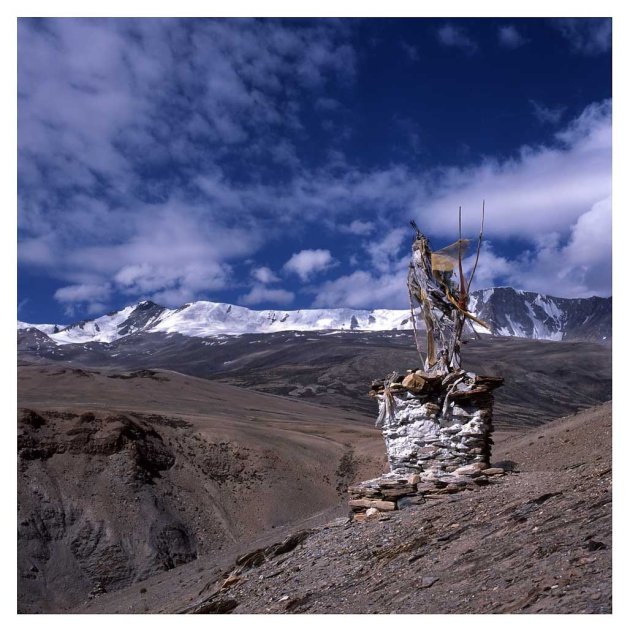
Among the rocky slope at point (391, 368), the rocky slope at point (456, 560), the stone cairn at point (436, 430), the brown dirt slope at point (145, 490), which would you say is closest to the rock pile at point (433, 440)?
the stone cairn at point (436, 430)

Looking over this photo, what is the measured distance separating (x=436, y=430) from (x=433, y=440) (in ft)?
0.58

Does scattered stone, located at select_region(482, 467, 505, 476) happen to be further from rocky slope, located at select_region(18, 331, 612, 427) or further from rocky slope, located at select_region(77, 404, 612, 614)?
rocky slope, located at select_region(18, 331, 612, 427)

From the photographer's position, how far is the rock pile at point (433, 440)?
9.91 metres

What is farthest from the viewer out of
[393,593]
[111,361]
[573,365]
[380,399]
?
[111,361]

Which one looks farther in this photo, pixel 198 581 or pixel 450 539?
pixel 198 581

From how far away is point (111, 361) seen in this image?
7067 inches

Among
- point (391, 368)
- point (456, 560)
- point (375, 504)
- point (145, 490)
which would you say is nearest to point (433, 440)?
point (375, 504)

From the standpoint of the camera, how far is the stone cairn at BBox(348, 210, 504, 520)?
391 inches

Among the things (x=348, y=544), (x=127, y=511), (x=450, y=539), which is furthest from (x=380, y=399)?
(x=127, y=511)

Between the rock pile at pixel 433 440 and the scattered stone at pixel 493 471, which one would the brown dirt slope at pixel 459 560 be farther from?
the rock pile at pixel 433 440

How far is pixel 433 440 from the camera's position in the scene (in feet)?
33.6

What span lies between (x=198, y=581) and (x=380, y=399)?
5633 mm

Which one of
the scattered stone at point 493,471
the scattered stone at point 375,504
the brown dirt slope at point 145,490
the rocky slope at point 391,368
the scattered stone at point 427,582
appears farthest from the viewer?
the rocky slope at point 391,368

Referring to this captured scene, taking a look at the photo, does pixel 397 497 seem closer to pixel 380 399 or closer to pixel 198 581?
pixel 380 399
